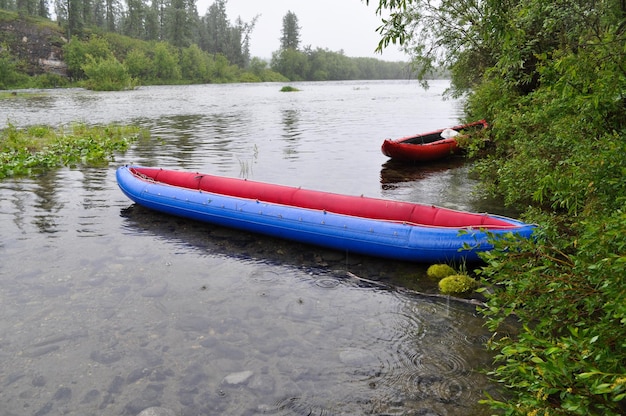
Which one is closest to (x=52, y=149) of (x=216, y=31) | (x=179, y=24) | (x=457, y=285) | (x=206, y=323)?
(x=206, y=323)

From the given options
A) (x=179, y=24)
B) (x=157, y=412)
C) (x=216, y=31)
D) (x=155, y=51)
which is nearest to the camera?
(x=157, y=412)

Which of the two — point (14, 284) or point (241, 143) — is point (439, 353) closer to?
point (14, 284)

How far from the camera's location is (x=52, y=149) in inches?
708

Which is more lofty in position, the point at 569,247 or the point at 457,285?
the point at 569,247

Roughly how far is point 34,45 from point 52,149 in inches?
2947

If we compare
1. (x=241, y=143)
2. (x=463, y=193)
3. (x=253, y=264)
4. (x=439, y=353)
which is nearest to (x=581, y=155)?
(x=439, y=353)

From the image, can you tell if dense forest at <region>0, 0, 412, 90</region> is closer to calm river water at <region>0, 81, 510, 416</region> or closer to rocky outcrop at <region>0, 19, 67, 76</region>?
rocky outcrop at <region>0, 19, 67, 76</region>

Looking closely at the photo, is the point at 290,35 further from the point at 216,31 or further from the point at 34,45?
the point at 34,45

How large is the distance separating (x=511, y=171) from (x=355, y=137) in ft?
49.6

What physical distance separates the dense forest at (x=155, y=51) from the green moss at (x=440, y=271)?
6133 centimetres

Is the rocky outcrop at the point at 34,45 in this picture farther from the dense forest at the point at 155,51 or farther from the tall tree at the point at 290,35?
the tall tree at the point at 290,35

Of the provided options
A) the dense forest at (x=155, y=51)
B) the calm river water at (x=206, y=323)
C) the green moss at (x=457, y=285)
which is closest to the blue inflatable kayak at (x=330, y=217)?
the calm river water at (x=206, y=323)

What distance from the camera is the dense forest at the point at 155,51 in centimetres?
6950

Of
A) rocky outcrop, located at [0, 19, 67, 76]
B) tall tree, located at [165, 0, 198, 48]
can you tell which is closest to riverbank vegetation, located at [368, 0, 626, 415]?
rocky outcrop, located at [0, 19, 67, 76]
